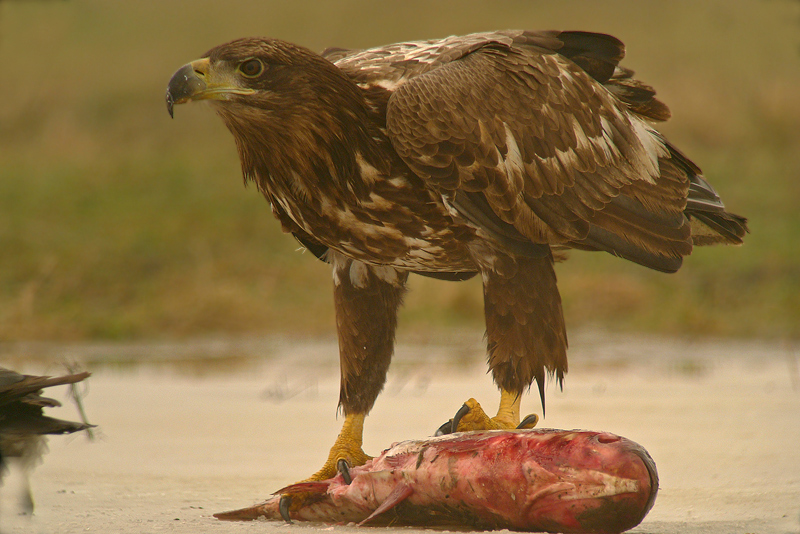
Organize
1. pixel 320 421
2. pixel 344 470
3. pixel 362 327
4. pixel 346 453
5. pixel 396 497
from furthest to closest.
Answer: pixel 320 421
pixel 362 327
pixel 346 453
pixel 344 470
pixel 396 497

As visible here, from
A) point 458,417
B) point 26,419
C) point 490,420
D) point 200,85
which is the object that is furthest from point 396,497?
point 200,85

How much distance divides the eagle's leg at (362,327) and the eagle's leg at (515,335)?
699 mm

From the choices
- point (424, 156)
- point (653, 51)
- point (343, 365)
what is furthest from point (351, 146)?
point (653, 51)

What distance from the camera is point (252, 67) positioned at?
175 inches

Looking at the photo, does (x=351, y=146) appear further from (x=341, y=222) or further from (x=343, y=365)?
(x=343, y=365)

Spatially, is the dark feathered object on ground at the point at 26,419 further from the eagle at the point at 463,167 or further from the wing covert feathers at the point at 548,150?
the wing covert feathers at the point at 548,150

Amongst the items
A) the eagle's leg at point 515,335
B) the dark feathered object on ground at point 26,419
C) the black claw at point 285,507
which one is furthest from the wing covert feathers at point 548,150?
the dark feathered object on ground at point 26,419

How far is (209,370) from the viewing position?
31.1 ft

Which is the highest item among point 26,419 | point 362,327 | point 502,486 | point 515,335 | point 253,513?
point 362,327

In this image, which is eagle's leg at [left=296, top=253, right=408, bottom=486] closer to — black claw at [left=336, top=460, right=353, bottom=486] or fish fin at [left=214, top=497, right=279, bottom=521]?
black claw at [left=336, top=460, right=353, bottom=486]

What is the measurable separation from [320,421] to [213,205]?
1084 cm

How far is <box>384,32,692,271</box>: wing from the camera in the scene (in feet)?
14.7

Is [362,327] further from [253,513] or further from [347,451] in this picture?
[253,513]

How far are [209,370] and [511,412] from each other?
17.2 ft
